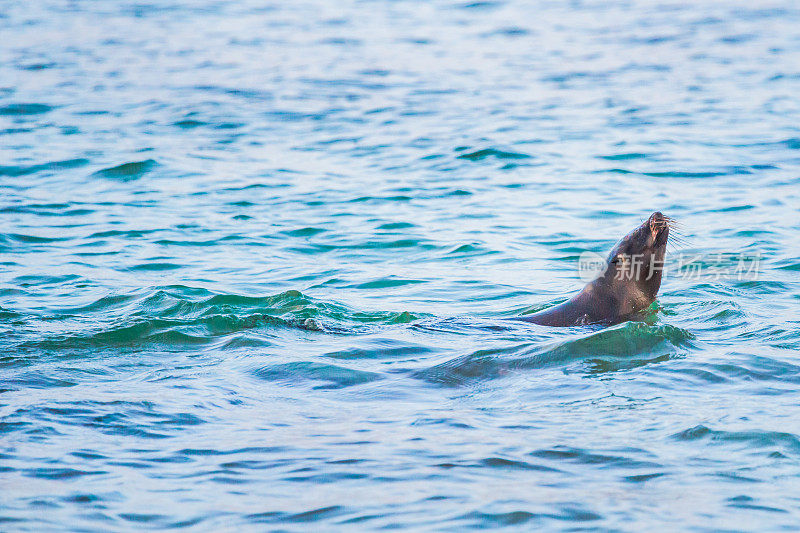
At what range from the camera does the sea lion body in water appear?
24.0 ft

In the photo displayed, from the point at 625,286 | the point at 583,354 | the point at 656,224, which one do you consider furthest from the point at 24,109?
the point at 583,354

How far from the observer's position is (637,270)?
7402 mm

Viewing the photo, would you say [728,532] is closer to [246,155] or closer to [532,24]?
[246,155]

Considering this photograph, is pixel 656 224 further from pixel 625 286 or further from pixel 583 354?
pixel 583 354

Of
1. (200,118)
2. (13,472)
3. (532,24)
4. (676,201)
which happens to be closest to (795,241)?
(676,201)

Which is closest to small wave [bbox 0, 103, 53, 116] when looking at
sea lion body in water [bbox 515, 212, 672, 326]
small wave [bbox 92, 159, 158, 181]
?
small wave [bbox 92, 159, 158, 181]

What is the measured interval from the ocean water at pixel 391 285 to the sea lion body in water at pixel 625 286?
10.2 inches

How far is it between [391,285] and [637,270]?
7.34ft

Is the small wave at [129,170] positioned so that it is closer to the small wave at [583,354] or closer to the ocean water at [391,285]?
the ocean water at [391,285]

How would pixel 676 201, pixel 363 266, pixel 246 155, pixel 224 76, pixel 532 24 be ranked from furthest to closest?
pixel 532 24 → pixel 224 76 → pixel 246 155 → pixel 676 201 → pixel 363 266

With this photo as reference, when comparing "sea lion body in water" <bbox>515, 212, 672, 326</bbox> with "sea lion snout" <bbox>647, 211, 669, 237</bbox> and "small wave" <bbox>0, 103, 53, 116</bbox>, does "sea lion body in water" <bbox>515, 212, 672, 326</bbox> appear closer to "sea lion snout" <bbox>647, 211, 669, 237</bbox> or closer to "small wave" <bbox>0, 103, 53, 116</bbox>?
"sea lion snout" <bbox>647, 211, 669, 237</bbox>

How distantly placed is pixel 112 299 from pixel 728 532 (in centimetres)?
526

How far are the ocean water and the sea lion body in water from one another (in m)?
0.26

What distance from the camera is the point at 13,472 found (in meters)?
4.89
